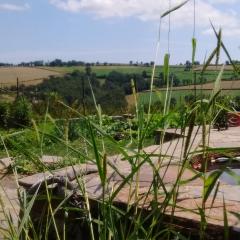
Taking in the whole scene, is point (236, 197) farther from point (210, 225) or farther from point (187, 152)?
point (187, 152)

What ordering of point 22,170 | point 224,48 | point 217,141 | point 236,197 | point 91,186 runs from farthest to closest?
point 22,170, point 217,141, point 91,186, point 236,197, point 224,48

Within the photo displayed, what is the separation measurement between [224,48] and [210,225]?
110cm

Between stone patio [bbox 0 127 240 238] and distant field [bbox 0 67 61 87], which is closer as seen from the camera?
stone patio [bbox 0 127 240 238]

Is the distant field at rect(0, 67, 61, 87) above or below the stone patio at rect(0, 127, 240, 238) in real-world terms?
below

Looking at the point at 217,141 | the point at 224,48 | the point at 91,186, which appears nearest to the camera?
the point at 224,48

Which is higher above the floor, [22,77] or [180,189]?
[180,189]

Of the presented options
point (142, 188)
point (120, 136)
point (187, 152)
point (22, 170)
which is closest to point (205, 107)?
point (187, 152)

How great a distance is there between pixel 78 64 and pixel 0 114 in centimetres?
3576

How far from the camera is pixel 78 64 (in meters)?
48.9

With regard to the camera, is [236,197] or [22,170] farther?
[22,170]

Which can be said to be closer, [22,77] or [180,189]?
[180,189]

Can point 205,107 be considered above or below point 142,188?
above

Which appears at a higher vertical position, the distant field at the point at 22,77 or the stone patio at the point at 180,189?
the stone patio at the point at 180,189

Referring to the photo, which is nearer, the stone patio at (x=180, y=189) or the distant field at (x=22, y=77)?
the stone patio at (x=180, y=189)
